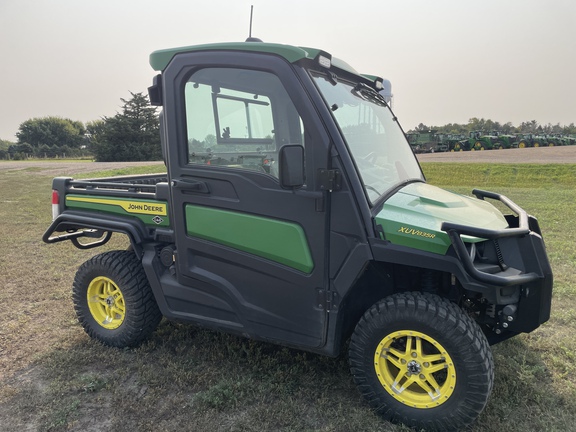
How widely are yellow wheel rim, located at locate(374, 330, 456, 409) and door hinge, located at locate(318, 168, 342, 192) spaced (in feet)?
3.02

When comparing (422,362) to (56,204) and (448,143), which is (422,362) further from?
(448,143)

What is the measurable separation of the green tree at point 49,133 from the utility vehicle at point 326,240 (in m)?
75.3

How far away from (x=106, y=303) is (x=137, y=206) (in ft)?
3.05

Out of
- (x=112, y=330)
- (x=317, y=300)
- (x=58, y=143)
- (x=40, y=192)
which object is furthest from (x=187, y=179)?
(x=58, y=143)

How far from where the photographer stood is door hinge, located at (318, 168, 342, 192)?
8.29 feet

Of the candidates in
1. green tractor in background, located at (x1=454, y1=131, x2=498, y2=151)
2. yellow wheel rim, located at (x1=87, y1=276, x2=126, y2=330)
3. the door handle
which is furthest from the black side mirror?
green tractor in background, located at (x1=454, y1=131, x2=498, y2=151)

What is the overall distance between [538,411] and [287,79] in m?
2.53

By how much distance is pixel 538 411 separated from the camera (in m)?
2.71

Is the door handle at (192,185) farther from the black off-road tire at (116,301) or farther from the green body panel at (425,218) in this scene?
the green body panel at (425,218)

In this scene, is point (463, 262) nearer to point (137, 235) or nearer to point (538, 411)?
point (538, 411)

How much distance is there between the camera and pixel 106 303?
12.3 ft

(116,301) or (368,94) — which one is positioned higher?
(368,94)

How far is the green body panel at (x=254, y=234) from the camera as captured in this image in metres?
2.72

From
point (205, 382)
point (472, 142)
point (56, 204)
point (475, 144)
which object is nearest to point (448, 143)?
point (472, 142)
